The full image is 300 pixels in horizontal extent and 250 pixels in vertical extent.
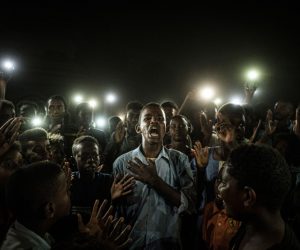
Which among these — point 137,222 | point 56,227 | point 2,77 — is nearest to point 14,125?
point 56,227

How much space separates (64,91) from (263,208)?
1137 inches

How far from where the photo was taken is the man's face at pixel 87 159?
175 inches

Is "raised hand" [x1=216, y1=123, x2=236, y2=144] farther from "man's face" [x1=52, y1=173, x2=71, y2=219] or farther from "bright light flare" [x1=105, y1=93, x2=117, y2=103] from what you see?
"bright light flare" [x1=105, y1=93, x2=117, y2=103]

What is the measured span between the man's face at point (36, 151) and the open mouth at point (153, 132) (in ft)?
4.54

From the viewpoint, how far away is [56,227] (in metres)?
3.46

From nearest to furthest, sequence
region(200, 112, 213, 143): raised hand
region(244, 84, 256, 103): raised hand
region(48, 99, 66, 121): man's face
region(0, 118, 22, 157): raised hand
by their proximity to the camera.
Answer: region(0, 118, 22, 157): raised hand → region(200, 112, 213, 143): raised hand → region(48, 99, 66, 121): man's face → region(244, 84, 256, 103): raised hand

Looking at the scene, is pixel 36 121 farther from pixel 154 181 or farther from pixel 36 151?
pixel 154 181

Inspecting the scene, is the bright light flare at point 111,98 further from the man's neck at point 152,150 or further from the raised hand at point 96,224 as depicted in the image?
the raised hand at point 96,224

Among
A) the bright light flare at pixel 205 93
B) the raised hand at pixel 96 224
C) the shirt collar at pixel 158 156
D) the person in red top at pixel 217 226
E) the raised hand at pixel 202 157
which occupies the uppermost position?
the bright light flare at pixel 205 93

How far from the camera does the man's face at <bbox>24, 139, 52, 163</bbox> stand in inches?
174

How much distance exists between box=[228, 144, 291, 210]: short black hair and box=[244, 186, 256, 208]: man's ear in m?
0.02

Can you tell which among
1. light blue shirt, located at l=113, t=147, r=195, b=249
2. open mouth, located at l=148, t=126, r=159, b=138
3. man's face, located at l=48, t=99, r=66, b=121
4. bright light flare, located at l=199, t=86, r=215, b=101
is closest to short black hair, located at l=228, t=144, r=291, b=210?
light blue shirt, located at l=113, t=147, r=195, b=249

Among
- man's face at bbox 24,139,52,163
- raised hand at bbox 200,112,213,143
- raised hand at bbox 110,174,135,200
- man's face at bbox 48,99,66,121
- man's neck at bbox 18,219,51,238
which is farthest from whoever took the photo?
man's face at bbox 48,99,66,121

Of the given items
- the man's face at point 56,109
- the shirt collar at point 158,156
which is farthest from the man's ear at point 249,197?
the man's face at point 56,109
